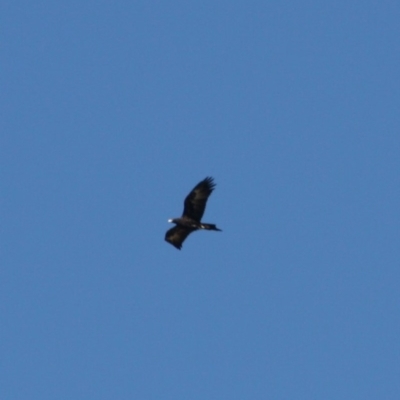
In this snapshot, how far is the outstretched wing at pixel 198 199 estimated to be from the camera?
7781cm

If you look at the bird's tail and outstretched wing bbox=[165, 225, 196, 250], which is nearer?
the bird's tail

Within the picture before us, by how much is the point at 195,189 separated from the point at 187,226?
5.70ft

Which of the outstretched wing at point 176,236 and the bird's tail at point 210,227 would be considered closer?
the bird's tail at point 210,227

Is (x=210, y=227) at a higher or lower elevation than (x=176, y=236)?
lower

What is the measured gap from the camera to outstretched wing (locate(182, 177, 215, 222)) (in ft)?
255

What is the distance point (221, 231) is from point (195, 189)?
9.11 ft

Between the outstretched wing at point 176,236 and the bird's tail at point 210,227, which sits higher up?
the outstretched wing at point 176,236

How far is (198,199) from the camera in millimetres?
78062

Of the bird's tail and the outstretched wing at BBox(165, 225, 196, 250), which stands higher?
the outstretched wing at BBox(165, 225, 196, 250)

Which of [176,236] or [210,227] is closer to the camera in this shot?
[210,227]

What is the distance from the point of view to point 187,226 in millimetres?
78688

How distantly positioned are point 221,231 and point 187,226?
3.03 meters

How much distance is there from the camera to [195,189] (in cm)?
7794
